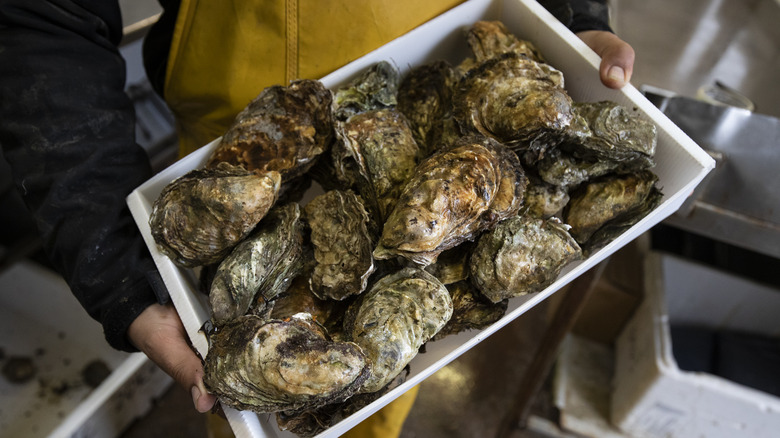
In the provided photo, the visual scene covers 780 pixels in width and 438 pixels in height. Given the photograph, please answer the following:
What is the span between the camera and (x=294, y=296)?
941mm

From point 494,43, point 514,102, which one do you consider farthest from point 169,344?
point 494,43

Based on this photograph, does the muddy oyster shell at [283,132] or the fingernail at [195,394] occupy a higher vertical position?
the muddy oyster shell at [283,132]

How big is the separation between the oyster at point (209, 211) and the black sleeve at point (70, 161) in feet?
0.44

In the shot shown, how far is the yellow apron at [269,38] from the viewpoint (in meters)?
1.09

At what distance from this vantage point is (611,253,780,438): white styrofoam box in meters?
1.67

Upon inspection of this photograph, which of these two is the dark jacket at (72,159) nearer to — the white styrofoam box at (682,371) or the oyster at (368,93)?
the oyster at (368,93)

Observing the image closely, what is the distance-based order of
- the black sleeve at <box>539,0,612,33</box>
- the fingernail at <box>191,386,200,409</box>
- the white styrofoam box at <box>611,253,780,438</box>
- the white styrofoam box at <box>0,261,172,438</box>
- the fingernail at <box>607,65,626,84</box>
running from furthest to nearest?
the white styrofoam box at <box>0,261,172,438</box> < the white styrofoam box at <box>611,253,780,438</box> < the black sleeve at <box>539,0,612,33</box> < the fingernail at <box>607,65,626,84</box> < the fingernail at <box>191,386,200,409</box>

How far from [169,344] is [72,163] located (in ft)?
1.43

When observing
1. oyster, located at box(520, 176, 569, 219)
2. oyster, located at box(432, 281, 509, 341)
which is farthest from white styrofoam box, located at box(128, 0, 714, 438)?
oyster, located at box(520, 176, 569, 219)

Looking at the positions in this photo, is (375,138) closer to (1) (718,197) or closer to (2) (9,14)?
(2) (9,14)

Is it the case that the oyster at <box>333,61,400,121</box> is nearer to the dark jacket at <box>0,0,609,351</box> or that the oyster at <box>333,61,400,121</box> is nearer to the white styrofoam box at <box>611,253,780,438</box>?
the dark jacket at <box>0,0,609,351</box>

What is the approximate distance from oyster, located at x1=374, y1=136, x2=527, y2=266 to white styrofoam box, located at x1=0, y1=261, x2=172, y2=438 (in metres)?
1.54

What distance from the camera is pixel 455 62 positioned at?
125 cm

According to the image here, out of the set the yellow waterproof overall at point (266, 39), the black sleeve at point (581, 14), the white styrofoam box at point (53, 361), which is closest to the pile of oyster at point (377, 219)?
the yellow waterproof overall at point (266, 39)
